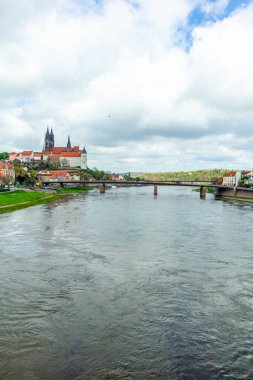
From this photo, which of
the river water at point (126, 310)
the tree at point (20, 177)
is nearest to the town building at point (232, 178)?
the tree at point (20, 177)

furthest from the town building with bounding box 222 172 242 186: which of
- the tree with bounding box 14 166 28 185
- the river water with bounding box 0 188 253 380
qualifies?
the river water with bounding box 0 188 253 380

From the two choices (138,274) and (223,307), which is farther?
(138,274)

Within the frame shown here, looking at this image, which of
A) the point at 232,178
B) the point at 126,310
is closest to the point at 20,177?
the point at 232,178

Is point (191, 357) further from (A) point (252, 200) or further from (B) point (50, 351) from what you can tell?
(A) point (252, 200)

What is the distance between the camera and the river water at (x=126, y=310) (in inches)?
382

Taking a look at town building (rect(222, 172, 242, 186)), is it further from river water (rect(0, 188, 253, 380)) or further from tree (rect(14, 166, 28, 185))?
river water (rect(0, 188, 253, 380))

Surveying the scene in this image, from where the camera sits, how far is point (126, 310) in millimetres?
13516

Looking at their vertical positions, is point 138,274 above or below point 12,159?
below

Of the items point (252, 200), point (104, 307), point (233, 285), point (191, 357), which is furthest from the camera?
point (252, 200)

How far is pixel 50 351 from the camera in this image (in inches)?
407

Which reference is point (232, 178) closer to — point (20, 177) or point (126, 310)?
point (20, 177)

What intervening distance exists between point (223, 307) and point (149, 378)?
616 cm

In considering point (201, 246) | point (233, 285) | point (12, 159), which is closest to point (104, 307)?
point (233, 285)

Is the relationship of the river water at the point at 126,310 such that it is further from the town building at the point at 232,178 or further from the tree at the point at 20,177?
the town building at the point at 232,178
